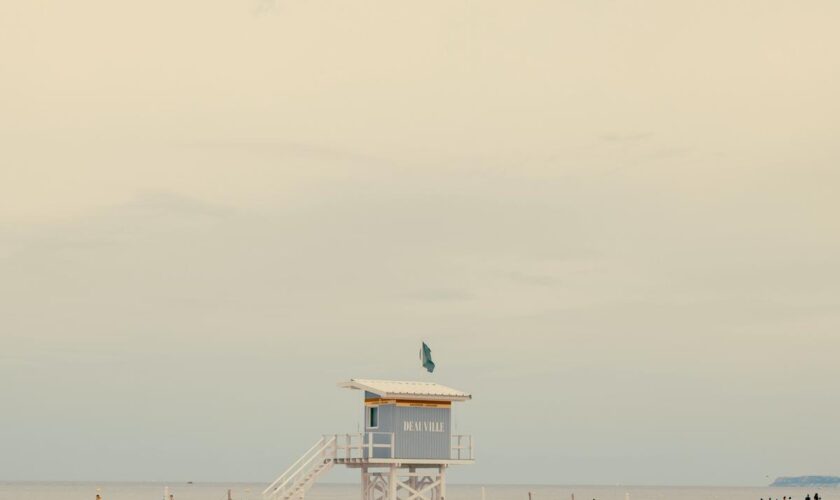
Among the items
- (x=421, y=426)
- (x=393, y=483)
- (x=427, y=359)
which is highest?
(x=427, y=359)

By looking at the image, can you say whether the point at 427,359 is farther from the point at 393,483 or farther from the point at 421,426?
the point at 393,483

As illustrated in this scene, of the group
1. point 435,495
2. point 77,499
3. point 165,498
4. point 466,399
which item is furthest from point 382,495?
point 77,499

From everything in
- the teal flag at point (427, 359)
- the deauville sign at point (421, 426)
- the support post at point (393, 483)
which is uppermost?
the teal flag at point (427, 359)

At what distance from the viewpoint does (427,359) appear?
6581 centimetres

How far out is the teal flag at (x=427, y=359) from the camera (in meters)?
65.6

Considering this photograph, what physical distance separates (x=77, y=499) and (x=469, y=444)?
152 metres

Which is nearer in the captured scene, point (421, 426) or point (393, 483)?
point (393, 483)

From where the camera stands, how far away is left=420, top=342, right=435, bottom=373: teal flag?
65.6 m

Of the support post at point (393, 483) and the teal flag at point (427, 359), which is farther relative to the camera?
the teal flag at point (427, 359)

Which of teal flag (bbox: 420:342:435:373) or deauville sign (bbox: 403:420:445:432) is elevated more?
teal flag (bbox: 420:342:435:373)

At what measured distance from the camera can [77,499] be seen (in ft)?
655

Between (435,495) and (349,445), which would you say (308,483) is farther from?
(435,495)

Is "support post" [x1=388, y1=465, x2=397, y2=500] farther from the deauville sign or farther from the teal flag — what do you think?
the teal flag

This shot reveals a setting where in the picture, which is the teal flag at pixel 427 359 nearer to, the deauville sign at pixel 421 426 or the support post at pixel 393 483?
the deauville sign at pixel 421 426
